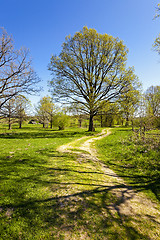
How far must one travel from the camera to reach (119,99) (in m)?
25.2

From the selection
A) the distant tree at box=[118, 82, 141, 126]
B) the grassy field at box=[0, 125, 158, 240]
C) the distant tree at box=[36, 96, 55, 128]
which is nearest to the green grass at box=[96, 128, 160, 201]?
the grassy field at box=[0, 125, 158, 240]

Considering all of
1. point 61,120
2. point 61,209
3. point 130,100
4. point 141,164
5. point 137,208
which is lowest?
point 137,208

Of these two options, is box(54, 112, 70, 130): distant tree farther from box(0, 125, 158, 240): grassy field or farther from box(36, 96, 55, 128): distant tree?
box(0, 125, 158, 240): grassy field

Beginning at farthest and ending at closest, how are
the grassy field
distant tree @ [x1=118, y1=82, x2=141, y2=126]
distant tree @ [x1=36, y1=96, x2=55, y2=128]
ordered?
distant tree @ [x1=36, y1=96, x2=55, y2=128] → distant tree @ [x1=118, y1=82, x2=141, y2=126] → the grassy field

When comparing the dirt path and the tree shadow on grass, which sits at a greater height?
the tree shadow on grass

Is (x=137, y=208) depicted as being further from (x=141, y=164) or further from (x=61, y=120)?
(x=61, y=120)

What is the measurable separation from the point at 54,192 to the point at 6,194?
192 cm

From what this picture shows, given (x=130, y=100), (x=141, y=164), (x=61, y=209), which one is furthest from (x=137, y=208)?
(x=130, y=100)

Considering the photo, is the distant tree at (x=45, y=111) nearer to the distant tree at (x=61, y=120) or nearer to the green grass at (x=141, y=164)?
the distant tree at (x=61, y=120)

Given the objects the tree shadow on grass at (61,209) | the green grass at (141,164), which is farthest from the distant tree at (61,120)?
the tree shadow on grass at (61,209)

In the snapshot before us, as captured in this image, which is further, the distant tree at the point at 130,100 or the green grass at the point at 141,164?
the distant tree at the point at 130,100

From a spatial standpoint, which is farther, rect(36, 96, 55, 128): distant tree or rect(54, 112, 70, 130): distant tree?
rect(36, 96, 55, 128): distant tree

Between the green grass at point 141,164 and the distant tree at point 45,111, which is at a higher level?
the distant tree at point 45,111

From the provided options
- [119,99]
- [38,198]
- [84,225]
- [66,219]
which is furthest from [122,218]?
[119,99]
